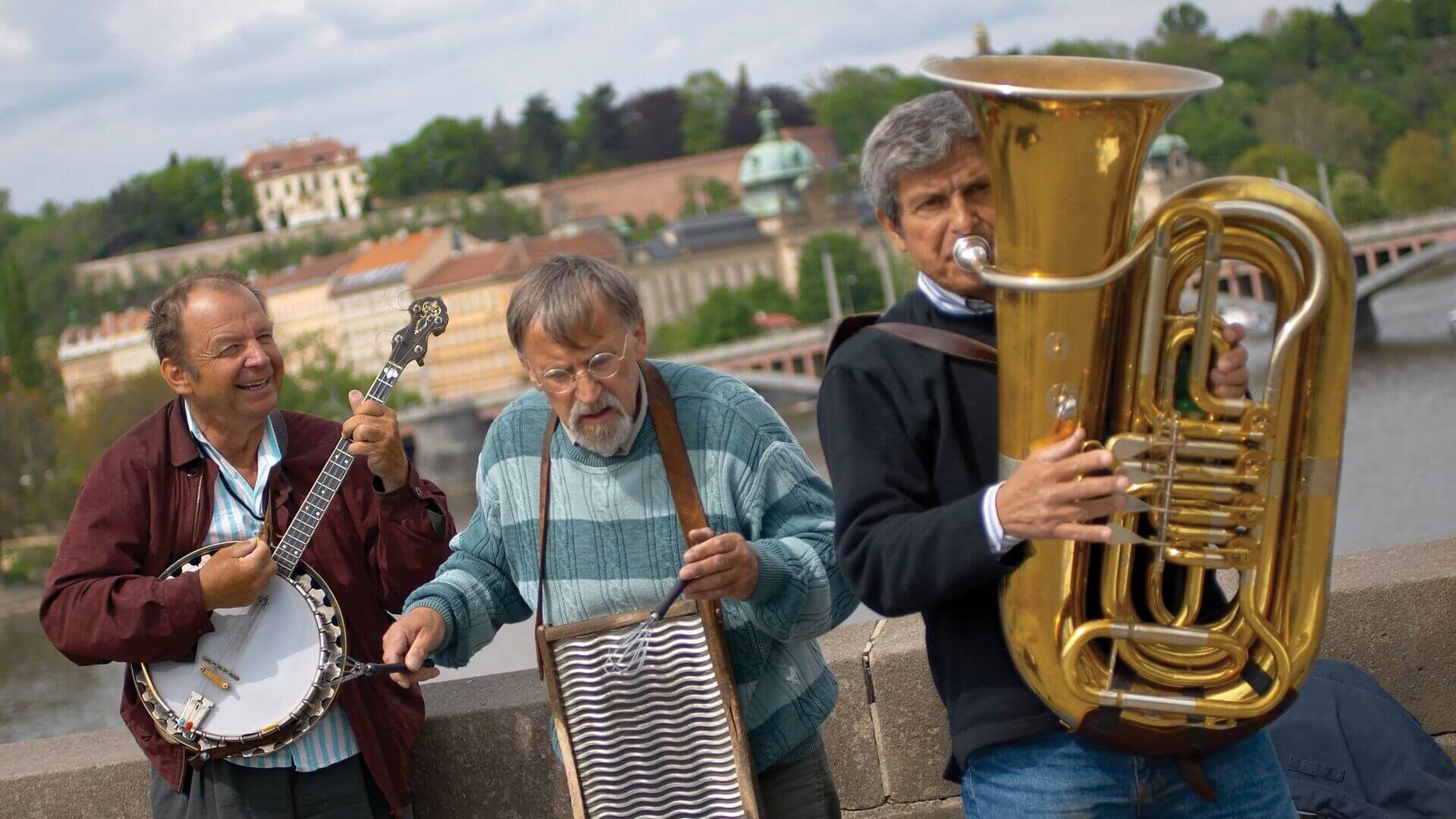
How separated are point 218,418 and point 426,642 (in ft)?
2.61

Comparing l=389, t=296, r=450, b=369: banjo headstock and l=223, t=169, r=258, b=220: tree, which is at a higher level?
l=389, t=296, r=450, b=369: banjo headstock

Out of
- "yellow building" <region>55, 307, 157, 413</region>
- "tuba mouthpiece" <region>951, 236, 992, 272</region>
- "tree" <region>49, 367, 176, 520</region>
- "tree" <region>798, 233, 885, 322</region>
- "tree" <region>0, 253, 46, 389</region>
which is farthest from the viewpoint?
"yellow building" <region>55, 307, 157, 413</region>

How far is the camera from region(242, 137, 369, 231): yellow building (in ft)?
438

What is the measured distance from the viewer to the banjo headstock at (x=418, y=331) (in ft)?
10.9

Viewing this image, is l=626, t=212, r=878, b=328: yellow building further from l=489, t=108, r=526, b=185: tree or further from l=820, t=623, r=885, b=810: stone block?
l=820, t=623, r=885, b=810: stone block

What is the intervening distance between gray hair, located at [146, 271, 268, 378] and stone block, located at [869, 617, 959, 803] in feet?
5.05

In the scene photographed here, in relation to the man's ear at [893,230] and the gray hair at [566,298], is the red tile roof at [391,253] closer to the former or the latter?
the gray hair at [566,298]

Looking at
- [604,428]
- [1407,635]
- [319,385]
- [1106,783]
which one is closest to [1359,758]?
[1407,635]

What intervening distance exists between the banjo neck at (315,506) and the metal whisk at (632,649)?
2.33 ft

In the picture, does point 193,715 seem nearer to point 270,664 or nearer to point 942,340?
point 270,664

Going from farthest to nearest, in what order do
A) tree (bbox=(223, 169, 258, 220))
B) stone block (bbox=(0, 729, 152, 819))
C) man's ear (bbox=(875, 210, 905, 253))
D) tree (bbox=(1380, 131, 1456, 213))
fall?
1. tree (bbox=(223, 169, 258, 220))
2. tree (bbox=(1380, 131, 1456, 213))
3. stone block (bbox=(0, 729, 152, 819))
4. man's ear (bbox=(875, 210, 905, 253))

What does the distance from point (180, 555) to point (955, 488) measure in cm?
158

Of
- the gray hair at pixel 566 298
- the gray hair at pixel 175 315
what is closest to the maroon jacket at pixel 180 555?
the gray hair at pixel 175 315

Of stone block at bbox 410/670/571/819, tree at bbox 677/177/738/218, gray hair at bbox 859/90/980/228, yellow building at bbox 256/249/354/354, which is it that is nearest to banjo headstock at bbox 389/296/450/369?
stone block at bbox 410/670/571/819
